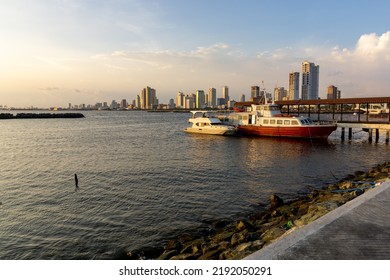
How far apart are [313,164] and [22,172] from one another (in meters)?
25.7

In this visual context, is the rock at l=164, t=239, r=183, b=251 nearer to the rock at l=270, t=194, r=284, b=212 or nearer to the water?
the water

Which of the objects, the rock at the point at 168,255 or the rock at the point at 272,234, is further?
the rock at the point at 168,255

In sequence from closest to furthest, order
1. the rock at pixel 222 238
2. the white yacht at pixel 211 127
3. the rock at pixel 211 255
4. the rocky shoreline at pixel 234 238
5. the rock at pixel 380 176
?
the rock at pixel 211 255 → the rocky shoreline at pixel 234 238 → the rock at pixel 222 238 → the rock at pixel 380 176 → the white yacht at pixel 211 127

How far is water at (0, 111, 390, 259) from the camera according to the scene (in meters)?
12.5

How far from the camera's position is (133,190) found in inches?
763

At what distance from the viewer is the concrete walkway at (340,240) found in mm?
6516

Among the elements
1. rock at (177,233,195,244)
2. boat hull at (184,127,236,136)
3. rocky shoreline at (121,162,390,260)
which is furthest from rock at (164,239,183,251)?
boat hull at (184,127,236,136)

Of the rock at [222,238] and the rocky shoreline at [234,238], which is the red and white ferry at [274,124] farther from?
the rock at [222,238]

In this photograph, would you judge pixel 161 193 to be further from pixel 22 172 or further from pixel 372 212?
pixel 22 172

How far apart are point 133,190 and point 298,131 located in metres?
33.6

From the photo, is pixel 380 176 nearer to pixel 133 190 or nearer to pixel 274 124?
pixel 133 190

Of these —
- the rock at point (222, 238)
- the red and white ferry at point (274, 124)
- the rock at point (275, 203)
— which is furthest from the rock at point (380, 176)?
the red and white ferry at point (274, 124)

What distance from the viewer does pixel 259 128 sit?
51.2 meters

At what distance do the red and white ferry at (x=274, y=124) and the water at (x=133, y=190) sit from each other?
9608 mm
